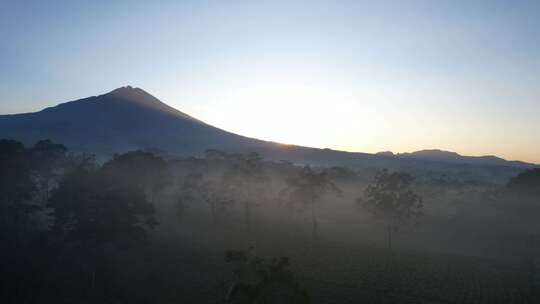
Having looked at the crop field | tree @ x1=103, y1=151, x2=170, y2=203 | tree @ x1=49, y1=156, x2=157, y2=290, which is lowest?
the crop field

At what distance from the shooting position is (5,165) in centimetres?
4122

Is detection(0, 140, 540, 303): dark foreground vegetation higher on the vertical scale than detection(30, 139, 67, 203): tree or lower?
lower

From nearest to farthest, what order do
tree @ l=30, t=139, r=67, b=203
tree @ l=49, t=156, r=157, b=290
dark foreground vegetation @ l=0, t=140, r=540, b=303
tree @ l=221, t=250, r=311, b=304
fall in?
tree @ l=221, t=250, r=311, b=304 → dark foreground vegetation @ l=0, t=140, r=540, b=303 → tree @ l=49, t=156, r=157, b=290 → tree @ l=30, t=139, r=67, b=203

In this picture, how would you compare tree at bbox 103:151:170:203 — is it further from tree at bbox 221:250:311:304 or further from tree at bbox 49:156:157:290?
tree at bbox 221:250:311:304

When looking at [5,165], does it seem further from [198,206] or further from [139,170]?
→ [198,206]

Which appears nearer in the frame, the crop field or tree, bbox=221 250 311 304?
tree, bbox=221 250 311 304

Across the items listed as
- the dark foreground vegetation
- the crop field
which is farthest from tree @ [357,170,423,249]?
the crop field

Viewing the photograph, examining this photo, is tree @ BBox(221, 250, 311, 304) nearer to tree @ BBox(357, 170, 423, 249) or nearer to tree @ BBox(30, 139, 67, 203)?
tree @ BBox(30, 139, 67, 203)

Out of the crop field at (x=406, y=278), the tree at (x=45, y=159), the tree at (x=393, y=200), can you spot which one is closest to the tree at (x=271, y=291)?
the crop field at (x=406, y=278)

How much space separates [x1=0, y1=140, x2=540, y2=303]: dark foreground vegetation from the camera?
29891 millimetres

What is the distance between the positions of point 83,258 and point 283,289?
86.6ft

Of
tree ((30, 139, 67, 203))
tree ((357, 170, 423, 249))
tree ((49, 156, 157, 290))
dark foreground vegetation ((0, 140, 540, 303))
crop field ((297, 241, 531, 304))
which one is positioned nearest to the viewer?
dark foreground vegetation ((0, 140, 540, 303))

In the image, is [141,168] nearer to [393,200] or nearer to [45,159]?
[45,159]

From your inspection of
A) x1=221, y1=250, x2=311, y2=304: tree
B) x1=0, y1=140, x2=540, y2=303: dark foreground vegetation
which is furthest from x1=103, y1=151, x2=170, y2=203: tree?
x1=221, y1=250, x2=311, y2=304: tree
